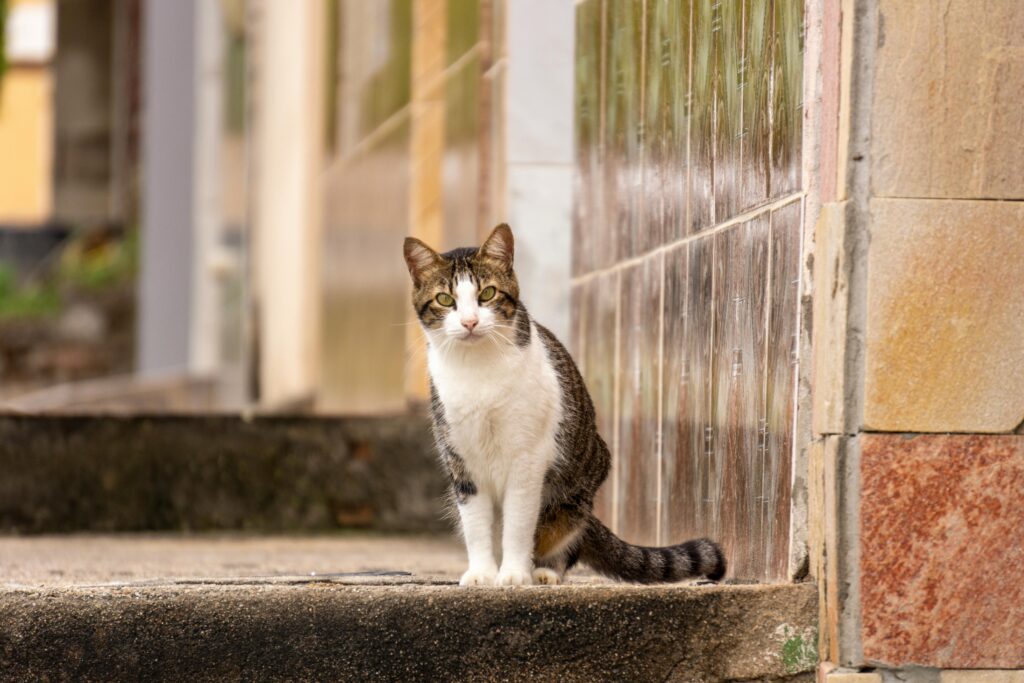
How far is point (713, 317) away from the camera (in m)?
3.83

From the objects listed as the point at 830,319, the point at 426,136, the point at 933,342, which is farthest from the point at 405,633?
the point at 426,136

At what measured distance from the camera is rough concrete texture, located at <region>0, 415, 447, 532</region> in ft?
20.7

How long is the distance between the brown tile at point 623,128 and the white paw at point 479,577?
1.22 m

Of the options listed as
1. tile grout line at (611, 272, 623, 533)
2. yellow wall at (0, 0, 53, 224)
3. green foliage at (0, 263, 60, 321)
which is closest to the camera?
tile grout line at (611, 272, 623, 533)

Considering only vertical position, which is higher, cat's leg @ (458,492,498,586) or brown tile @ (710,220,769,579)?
brown tile @ (710,220,769,579)

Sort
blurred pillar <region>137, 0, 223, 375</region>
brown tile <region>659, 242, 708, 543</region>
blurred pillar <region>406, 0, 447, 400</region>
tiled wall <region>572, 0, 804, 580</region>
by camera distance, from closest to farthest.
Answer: tiled wall <region>572, 0, 804, 580</region>, brown tile <region>659, 242, 708, 543</region>, blurred pillar <region>406, 0, 447, 400</region>, blurred pillar <region>137, 0, 223, 375</region>

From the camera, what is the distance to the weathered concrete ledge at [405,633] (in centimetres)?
315

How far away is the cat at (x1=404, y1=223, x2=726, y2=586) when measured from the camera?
3641 millimetres

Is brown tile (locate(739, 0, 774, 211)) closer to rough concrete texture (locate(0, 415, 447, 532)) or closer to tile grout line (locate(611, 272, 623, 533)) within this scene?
tile grout line (locate(611, 272, 623, 533))

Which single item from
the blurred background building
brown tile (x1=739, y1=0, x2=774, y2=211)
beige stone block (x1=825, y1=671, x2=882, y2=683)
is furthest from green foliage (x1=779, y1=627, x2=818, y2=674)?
the blurred background building

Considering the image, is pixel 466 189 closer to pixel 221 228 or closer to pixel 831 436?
pixel 831 436

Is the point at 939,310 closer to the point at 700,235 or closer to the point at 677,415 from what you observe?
the point at 700,235

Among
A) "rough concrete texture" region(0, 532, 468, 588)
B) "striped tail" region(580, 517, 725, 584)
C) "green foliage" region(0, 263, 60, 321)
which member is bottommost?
"rough concrete texture" region(0, 532, 468, 588)

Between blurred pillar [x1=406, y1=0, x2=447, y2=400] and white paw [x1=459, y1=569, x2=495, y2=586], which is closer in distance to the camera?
white paw [x1=459, y1=569, x2=495, y2=586]
